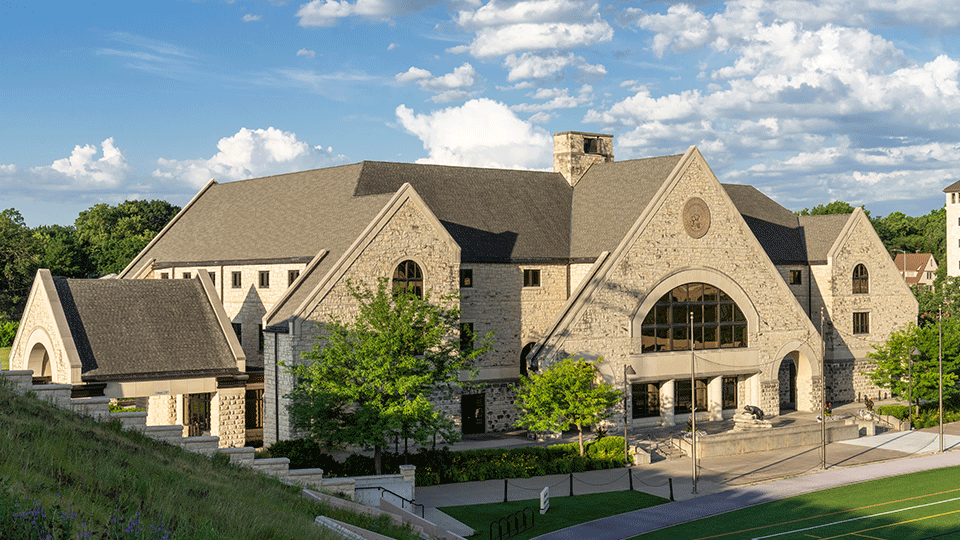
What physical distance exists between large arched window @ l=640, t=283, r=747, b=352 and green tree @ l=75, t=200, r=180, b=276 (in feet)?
197

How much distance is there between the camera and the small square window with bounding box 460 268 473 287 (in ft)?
147

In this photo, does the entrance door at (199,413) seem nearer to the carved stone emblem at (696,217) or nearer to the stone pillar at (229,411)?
the stone pillar at (229,411)

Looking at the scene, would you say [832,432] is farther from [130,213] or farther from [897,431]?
[130,213]

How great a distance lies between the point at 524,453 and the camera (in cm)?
3794

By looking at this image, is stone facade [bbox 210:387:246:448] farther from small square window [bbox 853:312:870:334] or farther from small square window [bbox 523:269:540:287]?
small square window [bbox 853:312:870:334]

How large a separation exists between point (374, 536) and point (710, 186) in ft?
106

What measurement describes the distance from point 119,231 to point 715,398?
70808 mm

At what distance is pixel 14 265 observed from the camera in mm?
88750

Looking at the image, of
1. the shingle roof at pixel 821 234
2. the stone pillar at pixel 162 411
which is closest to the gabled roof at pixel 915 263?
the shingle roof at pixel 821 234

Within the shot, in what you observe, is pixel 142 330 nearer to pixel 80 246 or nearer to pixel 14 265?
pixel 14 265

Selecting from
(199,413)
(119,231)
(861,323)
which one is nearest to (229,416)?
(199,413)

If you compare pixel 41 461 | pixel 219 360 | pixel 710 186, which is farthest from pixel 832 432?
pixel 41 461

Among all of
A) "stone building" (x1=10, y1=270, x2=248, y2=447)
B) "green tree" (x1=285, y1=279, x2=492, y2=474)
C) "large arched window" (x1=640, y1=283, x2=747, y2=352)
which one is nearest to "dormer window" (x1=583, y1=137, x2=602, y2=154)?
"large arched window" (x1=640, y1=283, x2=747, y2=352)

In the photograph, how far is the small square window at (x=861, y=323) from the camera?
56.9 metres
